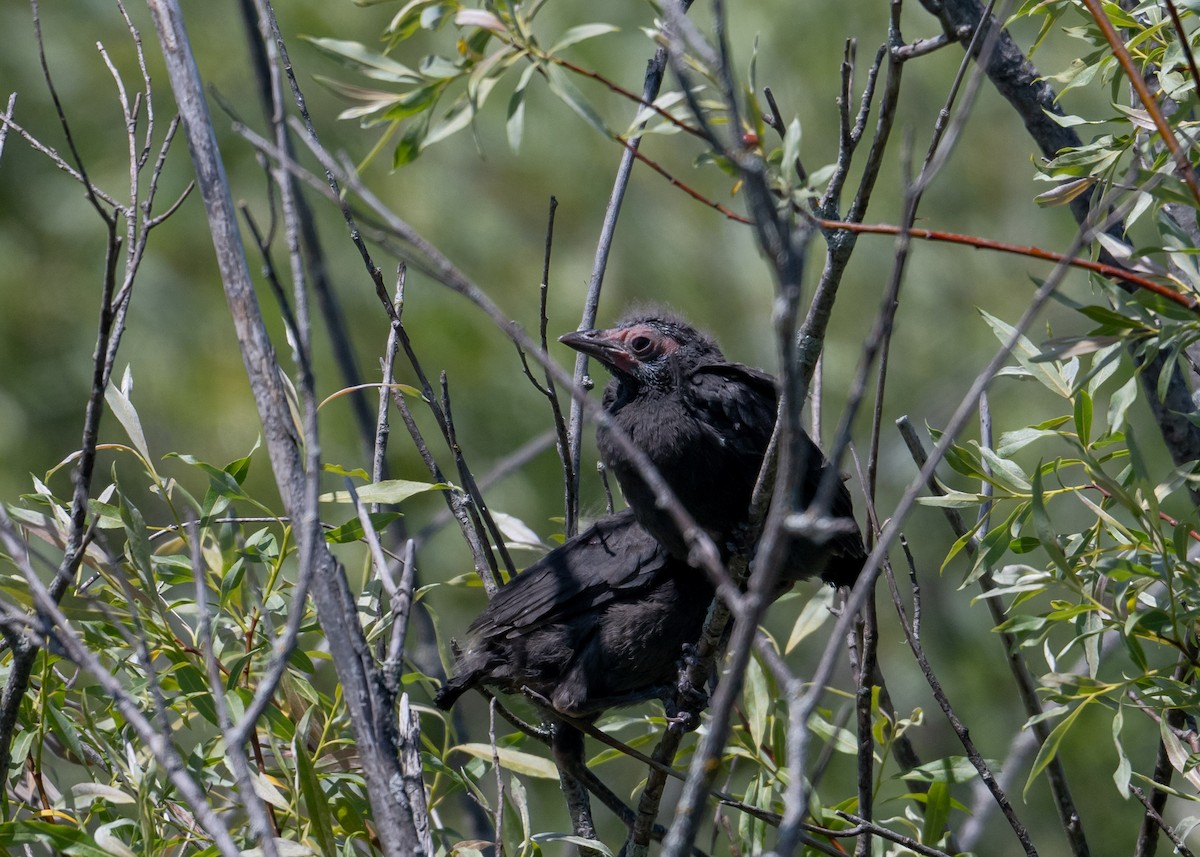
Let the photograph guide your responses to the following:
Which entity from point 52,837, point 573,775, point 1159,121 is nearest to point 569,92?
point 1159,121

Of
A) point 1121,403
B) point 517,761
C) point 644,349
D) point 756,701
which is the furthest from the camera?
point 644,349

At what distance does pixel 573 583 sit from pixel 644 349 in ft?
2.39

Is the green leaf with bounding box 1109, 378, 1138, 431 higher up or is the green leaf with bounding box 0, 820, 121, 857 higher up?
the green leaf with bounding box 1109, 378, 1138, 431

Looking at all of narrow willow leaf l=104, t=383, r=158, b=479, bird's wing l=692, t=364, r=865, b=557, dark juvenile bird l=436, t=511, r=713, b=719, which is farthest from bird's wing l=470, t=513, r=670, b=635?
narrow willow leaf l=104, t=383, r=158, b=479

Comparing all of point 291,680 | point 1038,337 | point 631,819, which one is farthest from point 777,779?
point 1038,337

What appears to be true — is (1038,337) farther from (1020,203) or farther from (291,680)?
(291,680)

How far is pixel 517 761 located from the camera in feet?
9.19

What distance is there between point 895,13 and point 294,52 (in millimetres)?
6282

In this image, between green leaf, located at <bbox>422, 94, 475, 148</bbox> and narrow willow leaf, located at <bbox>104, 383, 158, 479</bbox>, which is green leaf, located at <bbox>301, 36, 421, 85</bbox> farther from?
narrow willow leaf, located at <bbox>104, 383, 158, 479</bbox>

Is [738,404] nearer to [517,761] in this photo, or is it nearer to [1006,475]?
[1006,475]

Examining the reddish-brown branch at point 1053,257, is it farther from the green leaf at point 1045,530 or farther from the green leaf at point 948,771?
the green leaf at point 948,771

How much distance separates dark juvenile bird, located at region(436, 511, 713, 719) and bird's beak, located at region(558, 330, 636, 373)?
0.53 m

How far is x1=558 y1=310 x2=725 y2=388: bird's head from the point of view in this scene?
11.1ft

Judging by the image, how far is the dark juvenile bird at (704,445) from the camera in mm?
3070
